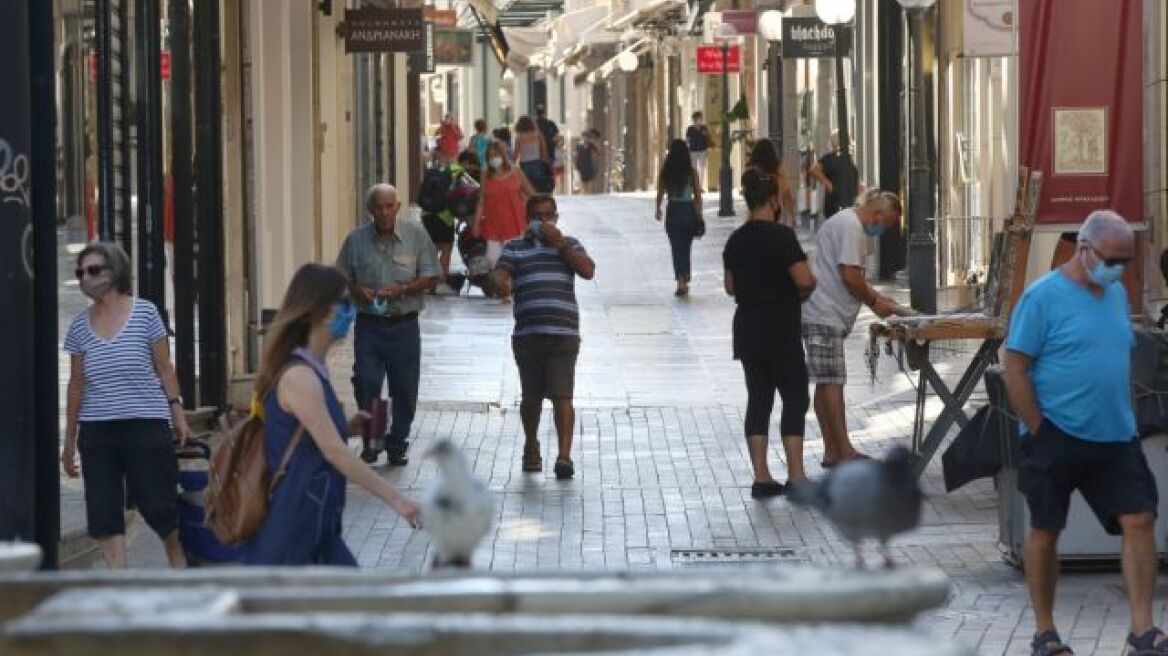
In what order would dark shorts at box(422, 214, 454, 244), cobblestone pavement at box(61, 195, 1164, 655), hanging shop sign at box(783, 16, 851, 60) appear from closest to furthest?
cobblestone pavement at box(61, 195, 1164, 655) → dark shorts at box(422, 214, 454, 244) → hanging shop sign at box(783, 16, 851, 60)

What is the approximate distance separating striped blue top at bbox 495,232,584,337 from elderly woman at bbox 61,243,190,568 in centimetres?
479

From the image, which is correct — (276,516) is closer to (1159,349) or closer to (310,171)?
(1159,349)

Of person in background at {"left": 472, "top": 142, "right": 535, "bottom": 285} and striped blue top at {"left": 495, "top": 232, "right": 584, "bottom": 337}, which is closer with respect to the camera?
striped blue top at {"left": 495, "top": 232, "right": 584, "bottom": 337}

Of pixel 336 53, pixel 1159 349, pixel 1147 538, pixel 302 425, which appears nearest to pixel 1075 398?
pixel 1147 538

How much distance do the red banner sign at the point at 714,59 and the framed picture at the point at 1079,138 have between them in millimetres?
29886

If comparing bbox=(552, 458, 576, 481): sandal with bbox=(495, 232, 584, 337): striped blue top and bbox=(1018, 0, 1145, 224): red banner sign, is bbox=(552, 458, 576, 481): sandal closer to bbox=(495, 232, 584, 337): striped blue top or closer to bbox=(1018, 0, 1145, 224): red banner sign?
bbox=(495, 232, 584, 337): striped blue top

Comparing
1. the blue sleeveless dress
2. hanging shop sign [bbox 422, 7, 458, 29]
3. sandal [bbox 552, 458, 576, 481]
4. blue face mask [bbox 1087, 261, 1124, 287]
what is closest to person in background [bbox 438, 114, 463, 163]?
hanging shop sign [bbox 422, 7, 458, 29]

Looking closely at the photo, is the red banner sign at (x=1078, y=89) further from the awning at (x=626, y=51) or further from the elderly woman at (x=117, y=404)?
the awning at (x=626, y=51)

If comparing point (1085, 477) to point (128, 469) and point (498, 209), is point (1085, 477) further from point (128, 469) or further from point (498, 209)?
point (498, 209)

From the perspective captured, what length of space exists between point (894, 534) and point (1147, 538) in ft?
13.8

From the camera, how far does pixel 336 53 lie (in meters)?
26.9

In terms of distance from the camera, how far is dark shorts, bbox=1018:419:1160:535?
375 inches

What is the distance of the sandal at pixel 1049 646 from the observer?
9.35 meters

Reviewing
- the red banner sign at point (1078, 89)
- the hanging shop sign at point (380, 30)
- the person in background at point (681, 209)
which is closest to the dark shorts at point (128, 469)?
the red banner sign at point (1078, 89)
